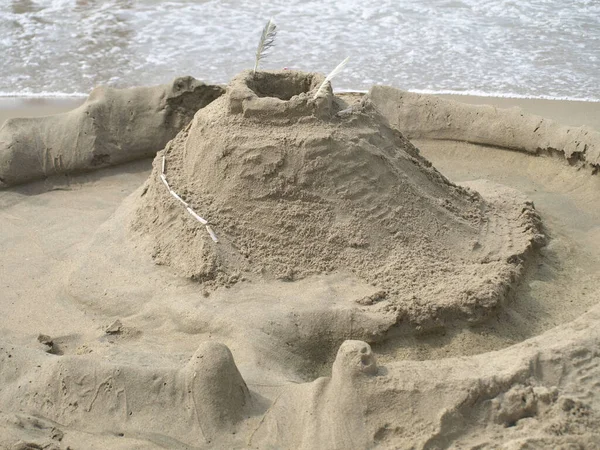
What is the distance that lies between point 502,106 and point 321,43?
7.00 ft

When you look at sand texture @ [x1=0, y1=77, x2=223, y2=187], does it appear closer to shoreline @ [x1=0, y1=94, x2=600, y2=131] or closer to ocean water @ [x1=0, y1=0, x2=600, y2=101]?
shoreline @ [x1=0, y1=94, x2=600, y2=131]

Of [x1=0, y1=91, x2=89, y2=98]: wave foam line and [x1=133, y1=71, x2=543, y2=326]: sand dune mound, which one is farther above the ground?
[x1=133, y1=71, x2=543, y2=326]: sand dune mound

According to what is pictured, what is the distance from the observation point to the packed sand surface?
Answer: 79.4 inches

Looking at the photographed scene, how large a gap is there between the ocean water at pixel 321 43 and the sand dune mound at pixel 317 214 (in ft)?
8.88

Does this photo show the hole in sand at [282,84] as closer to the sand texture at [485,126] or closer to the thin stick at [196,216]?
the thin stick at [196,216]

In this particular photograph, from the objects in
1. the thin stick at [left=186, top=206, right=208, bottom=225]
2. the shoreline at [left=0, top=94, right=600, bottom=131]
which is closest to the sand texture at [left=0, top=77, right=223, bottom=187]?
the shoreline at [left=0, top=94, right=600, bottom=131]

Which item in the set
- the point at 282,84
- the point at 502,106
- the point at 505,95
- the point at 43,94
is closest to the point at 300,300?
the point at 282,84

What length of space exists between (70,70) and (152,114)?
2.45 m

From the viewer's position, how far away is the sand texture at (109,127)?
13.2ft

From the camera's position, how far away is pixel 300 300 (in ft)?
8.95

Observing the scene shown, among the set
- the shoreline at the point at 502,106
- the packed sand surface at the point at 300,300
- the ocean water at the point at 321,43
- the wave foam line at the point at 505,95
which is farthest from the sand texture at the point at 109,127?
the ocean water at the point at 321,43

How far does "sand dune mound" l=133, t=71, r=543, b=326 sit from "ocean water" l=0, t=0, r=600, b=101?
271cm

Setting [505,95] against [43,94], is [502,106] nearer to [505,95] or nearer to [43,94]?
[505,95]

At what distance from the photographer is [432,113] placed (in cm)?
429
